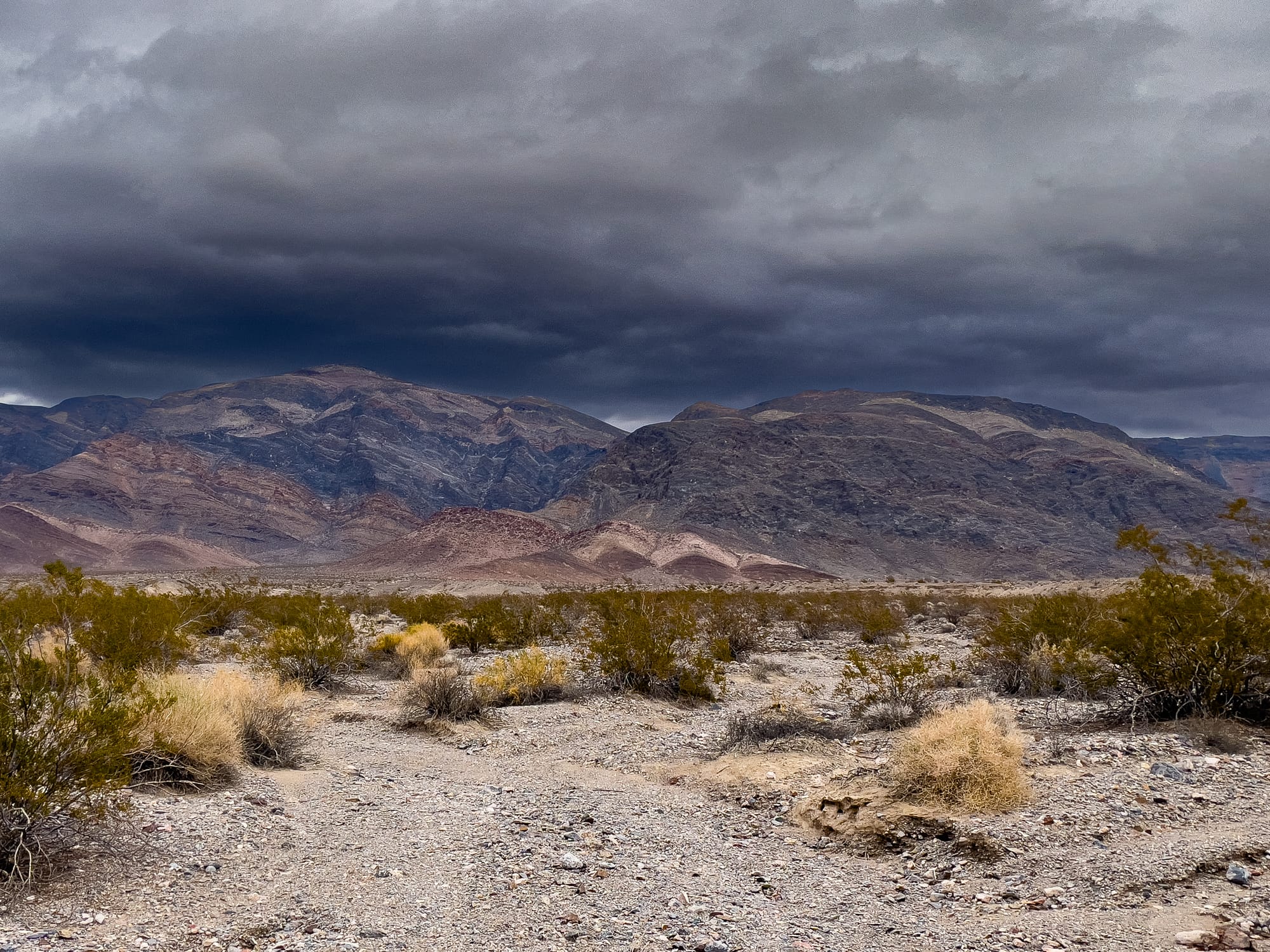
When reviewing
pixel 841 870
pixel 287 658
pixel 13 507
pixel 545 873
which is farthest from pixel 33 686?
pixel 13 507

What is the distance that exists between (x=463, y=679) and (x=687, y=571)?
96.1m

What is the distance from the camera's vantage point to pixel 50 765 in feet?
24.6

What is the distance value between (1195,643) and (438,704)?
11.9 m

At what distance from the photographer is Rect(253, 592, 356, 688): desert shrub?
766 inches

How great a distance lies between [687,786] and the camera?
12008mm

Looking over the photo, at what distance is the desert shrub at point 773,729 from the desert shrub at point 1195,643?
414cm

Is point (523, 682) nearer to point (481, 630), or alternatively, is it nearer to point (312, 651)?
point (312, 651)

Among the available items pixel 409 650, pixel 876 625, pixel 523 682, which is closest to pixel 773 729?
pixel 523 682

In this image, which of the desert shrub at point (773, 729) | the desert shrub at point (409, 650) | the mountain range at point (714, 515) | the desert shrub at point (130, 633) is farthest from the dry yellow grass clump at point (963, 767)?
the mountain range at point (714, 515)

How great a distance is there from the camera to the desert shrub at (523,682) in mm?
17844

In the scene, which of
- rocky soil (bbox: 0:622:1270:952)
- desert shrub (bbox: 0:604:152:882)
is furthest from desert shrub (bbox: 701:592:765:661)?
desert shrub (bbox: 0:604:152:882)

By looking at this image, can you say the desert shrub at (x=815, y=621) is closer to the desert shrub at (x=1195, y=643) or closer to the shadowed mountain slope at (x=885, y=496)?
the desert shrub at (x=1195, y=643)

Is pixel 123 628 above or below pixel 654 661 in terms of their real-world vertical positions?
above

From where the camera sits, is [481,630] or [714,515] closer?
[481,630]
